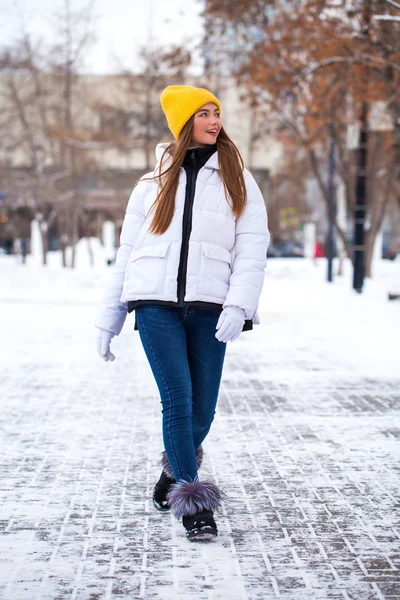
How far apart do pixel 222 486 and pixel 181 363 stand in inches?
45.3

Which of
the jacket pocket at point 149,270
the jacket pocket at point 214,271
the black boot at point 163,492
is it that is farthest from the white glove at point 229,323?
the black boot at point 163,492

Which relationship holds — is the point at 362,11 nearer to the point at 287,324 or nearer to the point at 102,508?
the point at 287,324

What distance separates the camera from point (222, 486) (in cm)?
502

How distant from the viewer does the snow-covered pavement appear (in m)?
3.60

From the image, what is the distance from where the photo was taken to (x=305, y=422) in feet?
22.2

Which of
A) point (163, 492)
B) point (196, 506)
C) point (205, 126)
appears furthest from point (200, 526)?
point (205, 126)

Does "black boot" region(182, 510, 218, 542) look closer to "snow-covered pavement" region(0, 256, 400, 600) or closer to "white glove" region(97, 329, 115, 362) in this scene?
"snow-covered pavement" region(0, 256, 400, 600)

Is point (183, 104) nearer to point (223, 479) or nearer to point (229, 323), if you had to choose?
point (229, 323)

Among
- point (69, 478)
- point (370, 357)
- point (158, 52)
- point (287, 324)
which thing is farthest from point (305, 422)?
point (158, 52)

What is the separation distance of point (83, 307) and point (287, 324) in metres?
4.89

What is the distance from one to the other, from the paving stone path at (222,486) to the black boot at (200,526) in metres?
0.06

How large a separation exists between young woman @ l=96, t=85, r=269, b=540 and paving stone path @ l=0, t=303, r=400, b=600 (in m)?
0.35

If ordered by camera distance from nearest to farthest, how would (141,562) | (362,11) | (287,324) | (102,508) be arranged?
(141,562), (102,508), (287,324), (362,11)

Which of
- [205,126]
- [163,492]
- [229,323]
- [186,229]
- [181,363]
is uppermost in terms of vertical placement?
[205,126]
